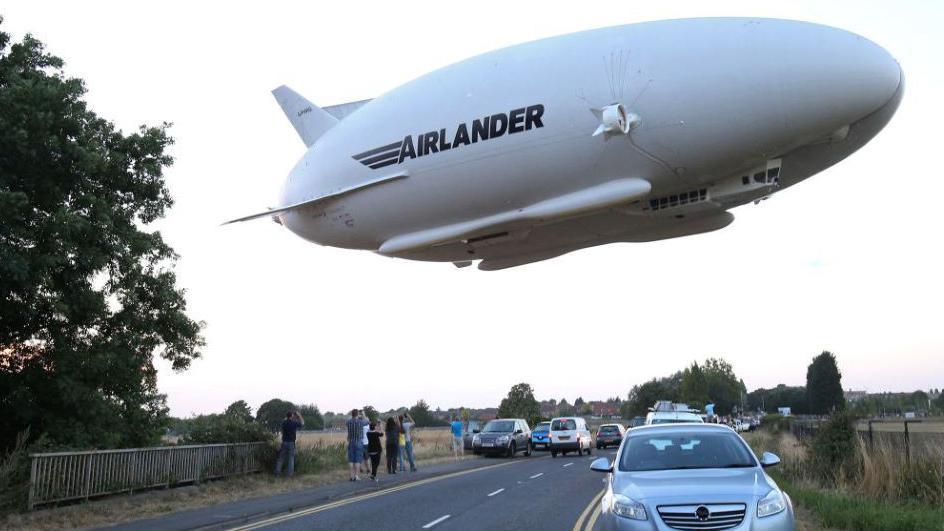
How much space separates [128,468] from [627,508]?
1304 cm

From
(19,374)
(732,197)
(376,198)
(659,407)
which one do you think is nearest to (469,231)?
(376,198)

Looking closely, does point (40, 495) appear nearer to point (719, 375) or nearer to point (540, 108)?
point (540, 108)

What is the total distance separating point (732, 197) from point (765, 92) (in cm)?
198

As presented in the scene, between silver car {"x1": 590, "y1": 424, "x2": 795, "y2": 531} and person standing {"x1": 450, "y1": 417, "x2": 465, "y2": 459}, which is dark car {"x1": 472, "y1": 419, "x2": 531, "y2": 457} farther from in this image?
silver car {"x1": 590, "y1": 424, "x2": 795, "y2": 531}

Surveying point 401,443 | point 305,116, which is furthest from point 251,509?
point 401,443

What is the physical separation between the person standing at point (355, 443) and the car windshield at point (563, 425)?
14.6 metres

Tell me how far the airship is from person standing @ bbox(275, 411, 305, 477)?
31.6 feet

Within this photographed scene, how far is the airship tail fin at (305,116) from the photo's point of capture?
17.8 meters

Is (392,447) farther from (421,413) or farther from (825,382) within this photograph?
(825,382)

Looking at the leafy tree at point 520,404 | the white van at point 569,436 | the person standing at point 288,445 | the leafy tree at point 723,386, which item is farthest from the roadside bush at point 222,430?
the leafy tree at point 723,386

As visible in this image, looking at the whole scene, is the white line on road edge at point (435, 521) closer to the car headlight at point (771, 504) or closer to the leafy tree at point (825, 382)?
the car headlight at point (771, 504)

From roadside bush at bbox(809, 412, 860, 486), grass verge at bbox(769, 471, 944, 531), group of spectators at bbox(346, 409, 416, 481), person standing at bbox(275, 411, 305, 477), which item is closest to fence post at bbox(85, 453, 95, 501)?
person standing at bbox(275, 411, 305, 477)

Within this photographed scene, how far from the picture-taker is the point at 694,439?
9461 mm

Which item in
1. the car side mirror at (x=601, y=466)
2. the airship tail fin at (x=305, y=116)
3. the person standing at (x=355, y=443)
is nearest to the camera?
the car side mirror at (x=601, y=466)
